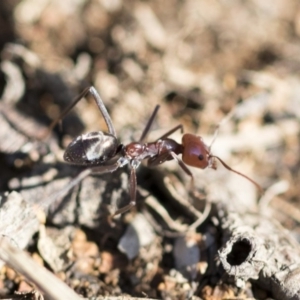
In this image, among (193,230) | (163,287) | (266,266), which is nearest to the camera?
(266,266)

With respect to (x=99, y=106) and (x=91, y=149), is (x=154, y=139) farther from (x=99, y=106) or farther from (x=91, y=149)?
(x=91, y=149)

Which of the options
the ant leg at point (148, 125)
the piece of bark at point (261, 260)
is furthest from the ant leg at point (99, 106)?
the piece of bark at point (261, 260)

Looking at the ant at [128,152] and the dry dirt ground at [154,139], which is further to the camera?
the ant at [128,152]

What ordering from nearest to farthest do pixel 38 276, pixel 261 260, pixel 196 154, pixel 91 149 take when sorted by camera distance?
pixel 38 276, pixel 261 260, pixel 91 149, pixel 196 154

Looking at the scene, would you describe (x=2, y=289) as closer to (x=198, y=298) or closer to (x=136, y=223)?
(x=136, y=223)

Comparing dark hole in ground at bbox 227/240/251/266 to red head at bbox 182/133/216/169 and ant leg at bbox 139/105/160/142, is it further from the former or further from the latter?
ant leg at bbox 139/105/160/142

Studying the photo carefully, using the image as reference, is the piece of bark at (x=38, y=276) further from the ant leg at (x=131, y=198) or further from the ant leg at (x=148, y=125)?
the ant leg at (x=148, y=125)

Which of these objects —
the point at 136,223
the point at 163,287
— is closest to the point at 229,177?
the point at 136,223

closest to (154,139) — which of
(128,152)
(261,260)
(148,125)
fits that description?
(148,125)
